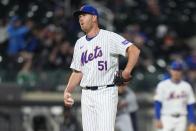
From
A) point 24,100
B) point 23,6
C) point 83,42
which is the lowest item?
point 24,100

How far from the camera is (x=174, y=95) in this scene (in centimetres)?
1280

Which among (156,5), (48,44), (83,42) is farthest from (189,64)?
(83,42)

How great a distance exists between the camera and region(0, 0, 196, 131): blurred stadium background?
15.5 m

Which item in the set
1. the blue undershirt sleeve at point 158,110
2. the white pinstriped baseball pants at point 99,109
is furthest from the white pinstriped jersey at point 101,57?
the blue undershirt sleeve at point 158,110

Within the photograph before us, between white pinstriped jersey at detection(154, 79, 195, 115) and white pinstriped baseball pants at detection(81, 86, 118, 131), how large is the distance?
4641mm

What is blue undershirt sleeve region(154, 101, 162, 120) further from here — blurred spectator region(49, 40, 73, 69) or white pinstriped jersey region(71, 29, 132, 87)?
blurred spectator region(49, 40, 73, 69)

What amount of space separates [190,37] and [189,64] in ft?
8.75

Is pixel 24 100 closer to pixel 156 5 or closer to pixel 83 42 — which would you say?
pixel 156 5

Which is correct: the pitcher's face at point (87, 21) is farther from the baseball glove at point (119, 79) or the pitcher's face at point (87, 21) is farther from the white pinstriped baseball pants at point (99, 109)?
the white pinstriped baseball pants at point (99, 109)

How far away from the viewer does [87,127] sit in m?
8.26

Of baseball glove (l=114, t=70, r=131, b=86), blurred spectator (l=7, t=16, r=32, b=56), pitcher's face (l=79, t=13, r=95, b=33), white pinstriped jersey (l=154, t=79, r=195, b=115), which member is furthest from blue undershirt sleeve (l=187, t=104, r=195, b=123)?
blurred spectator (l=7, t=16, r=32, b=56)

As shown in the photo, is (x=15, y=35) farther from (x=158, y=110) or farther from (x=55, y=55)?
(x=158, y=110)

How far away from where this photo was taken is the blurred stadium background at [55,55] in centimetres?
→ 1549

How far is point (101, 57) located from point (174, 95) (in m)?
4.83
